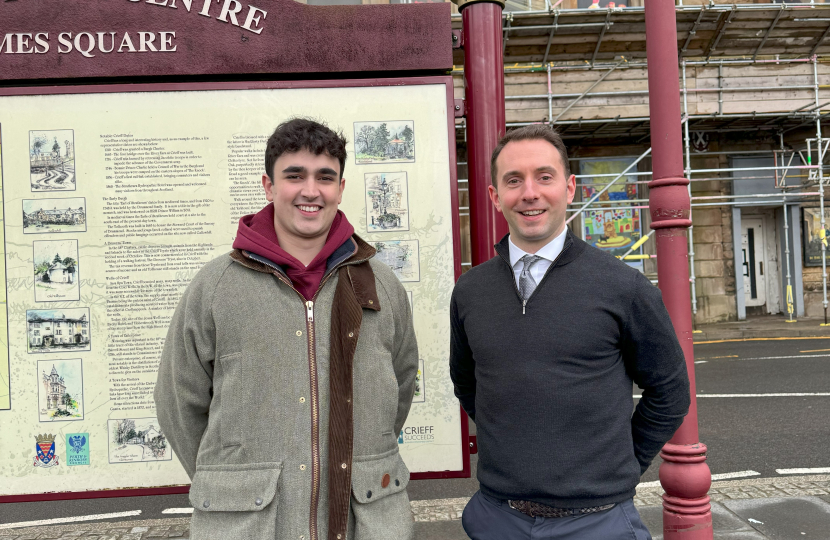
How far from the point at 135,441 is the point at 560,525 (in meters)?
2.08

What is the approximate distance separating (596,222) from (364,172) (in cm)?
1162

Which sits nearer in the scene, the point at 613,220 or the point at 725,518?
the point at 725,518

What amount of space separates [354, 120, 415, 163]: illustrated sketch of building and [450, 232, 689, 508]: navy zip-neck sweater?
4.26 ft

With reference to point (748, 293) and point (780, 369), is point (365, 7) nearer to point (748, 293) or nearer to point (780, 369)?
point (780, 369)

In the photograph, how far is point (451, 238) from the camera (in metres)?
3.11

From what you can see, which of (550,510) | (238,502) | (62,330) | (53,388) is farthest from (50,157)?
(550,510)

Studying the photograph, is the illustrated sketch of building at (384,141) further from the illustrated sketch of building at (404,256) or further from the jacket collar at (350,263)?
the jacket collar at (350,263)

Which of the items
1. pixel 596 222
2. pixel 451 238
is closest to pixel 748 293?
pixel 596 222

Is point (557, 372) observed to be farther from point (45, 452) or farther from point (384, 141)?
point (45, 452)

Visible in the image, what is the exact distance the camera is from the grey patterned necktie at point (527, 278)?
1.98 meters

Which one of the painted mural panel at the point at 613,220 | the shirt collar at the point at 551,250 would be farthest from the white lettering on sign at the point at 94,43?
the painted mural panel at the point at 613,220

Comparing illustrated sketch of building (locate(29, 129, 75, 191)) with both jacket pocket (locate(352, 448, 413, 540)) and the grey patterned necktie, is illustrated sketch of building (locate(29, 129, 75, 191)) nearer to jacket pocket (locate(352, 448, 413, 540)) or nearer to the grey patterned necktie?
jacket pocket (locate(352, 448, 413, 540))

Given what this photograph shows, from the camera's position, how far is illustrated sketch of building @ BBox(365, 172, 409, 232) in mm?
3090

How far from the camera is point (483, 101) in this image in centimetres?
317
